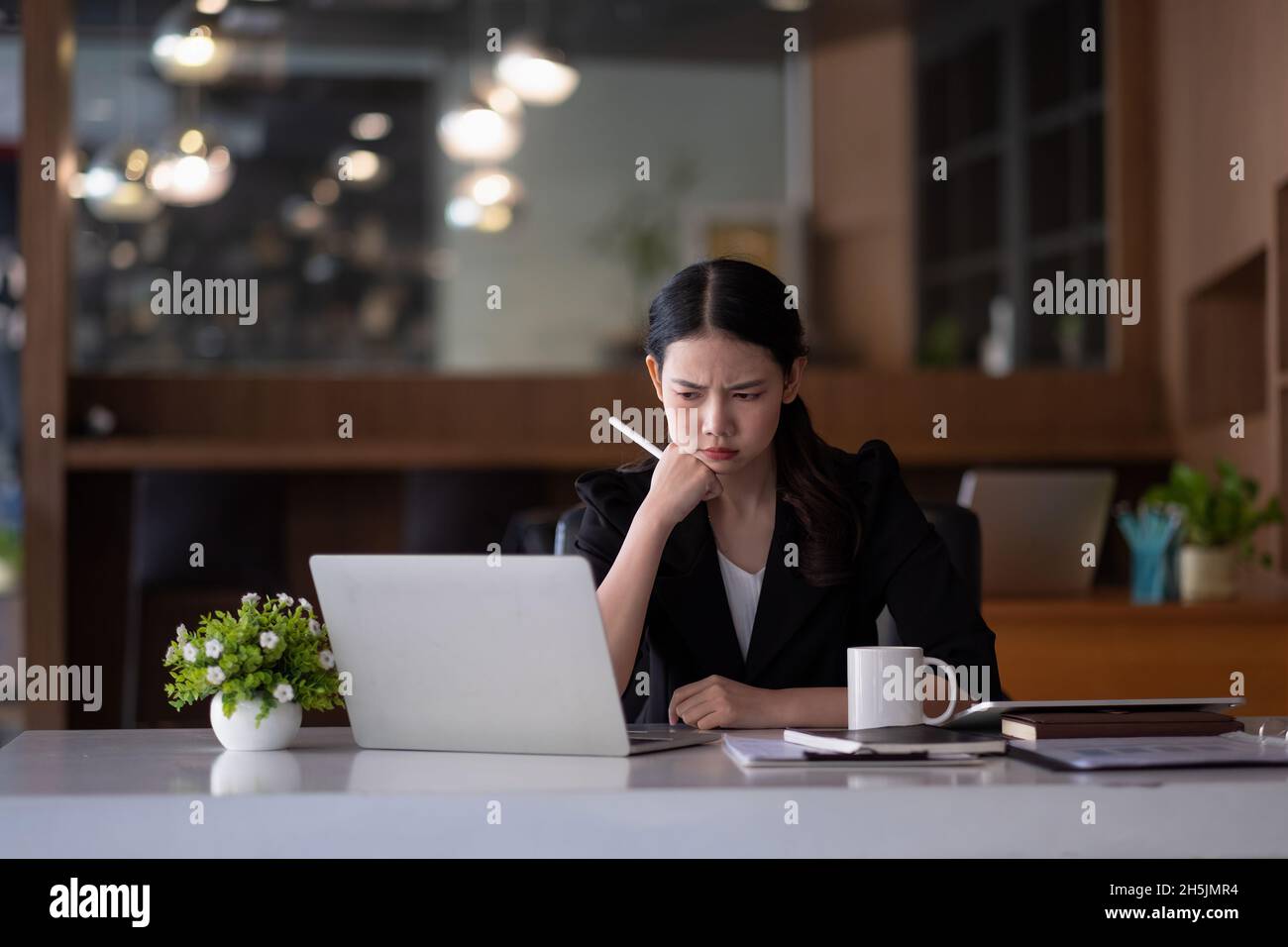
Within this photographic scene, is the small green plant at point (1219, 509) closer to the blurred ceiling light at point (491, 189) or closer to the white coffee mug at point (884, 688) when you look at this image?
the white coffee mug at point (884, 688)

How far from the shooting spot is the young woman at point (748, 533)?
1.74 m

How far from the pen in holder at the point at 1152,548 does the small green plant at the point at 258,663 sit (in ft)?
6.74

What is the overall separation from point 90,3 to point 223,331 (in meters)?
1.58

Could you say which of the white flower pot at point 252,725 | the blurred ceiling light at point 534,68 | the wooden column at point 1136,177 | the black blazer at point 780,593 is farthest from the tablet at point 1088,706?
the blurred ceiling light at point 534,68

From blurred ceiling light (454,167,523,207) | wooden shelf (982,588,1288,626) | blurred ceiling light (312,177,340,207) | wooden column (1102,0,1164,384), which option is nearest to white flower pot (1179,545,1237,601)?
wooden shelf (982,588,1288,626)

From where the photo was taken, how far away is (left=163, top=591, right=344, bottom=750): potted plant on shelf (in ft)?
4.53

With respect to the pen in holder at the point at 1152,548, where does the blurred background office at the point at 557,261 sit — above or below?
above

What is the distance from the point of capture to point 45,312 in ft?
13.7

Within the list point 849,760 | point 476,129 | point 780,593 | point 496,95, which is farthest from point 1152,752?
point 496,95

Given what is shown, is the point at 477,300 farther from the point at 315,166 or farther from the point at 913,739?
the point at 913,739

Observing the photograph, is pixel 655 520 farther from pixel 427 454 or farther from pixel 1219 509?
pixel 427 454

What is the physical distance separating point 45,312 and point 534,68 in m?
1.77
